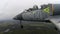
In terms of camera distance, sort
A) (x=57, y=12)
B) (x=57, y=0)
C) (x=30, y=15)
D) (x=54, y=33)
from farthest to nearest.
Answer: (x=57, y=0)
(x=57, y=12)
(x=30, y=15)
(x=54, y=33)

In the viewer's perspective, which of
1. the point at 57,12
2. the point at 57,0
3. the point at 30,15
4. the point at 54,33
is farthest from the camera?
the point at 57,0

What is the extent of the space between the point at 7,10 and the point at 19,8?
17 cm

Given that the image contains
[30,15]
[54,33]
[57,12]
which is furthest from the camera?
[57,12]

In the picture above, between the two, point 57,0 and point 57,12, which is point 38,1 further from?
point 57,12

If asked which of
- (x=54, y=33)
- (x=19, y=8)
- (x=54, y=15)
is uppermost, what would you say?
(x=19, y=8)

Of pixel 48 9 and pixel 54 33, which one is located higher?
pixel 48 9

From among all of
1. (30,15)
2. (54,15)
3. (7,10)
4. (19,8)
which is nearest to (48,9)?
(54,15)

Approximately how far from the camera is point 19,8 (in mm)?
1445

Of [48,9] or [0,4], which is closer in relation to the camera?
[48,9]

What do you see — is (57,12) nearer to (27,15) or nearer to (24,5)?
(27,15)

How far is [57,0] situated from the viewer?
1383mm

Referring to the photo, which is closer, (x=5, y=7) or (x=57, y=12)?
(x=57, y=12)

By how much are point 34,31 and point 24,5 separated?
799mm

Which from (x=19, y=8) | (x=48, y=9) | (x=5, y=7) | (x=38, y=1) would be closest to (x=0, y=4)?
(x=5, y=7)
